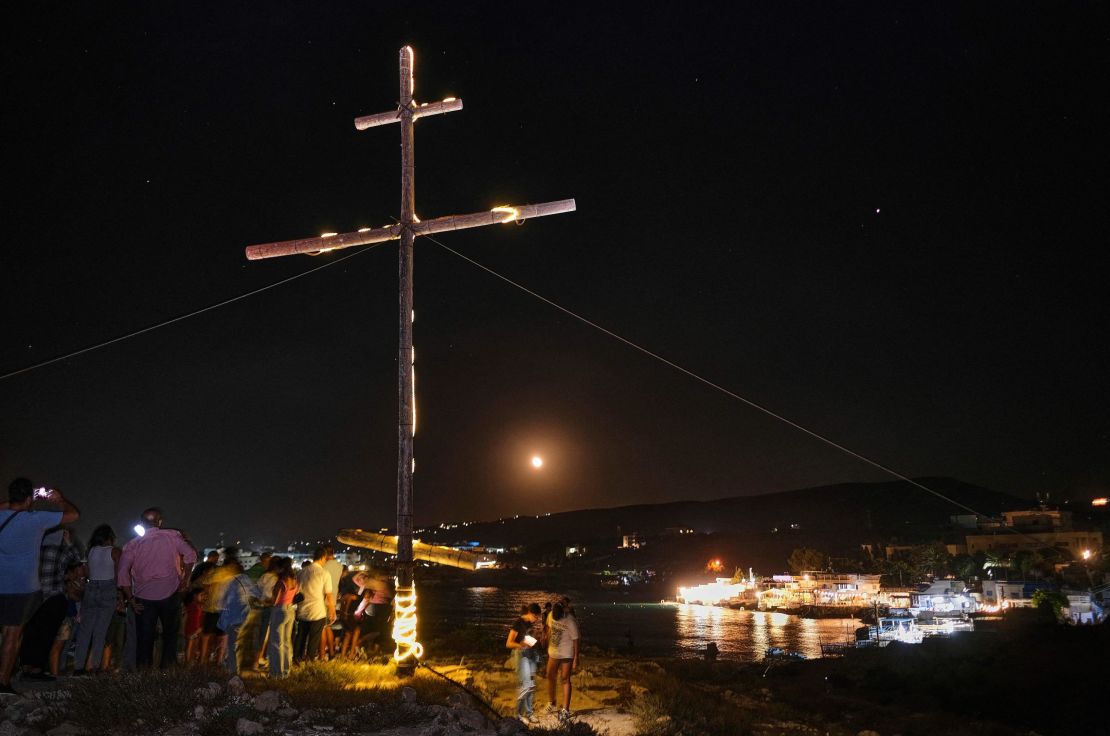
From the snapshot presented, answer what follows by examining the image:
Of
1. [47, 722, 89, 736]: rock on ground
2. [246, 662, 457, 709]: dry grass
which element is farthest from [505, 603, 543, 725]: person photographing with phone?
[47, 722, 89, 736]: rock on ground

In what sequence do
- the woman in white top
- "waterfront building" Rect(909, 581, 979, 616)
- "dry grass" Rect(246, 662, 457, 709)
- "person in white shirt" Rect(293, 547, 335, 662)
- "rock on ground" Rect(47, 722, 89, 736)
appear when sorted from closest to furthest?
"rock on ground" Rect(47, 722, 89, 736) < "dry grass" Rect(246, 662, 457, 709) < the woman in white top < "person in white shirt" Rect(293, 547, 335, 662) < "waterfront building" Rect(909, 581, 979, 616)

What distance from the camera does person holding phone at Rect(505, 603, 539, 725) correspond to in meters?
11.7

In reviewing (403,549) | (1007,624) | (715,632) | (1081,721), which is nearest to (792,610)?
(715,632)

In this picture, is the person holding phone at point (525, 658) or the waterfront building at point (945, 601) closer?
the person holding phone at point (525, 658)

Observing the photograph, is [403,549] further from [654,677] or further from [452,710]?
[654,677]

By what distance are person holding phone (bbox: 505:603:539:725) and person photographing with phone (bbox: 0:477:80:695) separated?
6333 mm

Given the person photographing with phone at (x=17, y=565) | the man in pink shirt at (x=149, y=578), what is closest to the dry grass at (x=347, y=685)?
the man in pink shirt at (x=149, y=578)

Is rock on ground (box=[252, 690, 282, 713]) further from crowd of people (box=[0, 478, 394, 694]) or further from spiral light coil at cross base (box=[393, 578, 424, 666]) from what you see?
spiral light coil at cross base (box=[393, 578, 424, 666])

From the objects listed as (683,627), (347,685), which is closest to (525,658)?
(347,685)

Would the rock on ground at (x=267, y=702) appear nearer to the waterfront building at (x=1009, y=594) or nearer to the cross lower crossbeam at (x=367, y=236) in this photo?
the cross lower crossbeam at (x=367, y=236)

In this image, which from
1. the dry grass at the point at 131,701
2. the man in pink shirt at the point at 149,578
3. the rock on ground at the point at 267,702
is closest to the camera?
the dry grass at the point at 131,701

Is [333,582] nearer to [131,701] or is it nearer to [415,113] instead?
[131,701]

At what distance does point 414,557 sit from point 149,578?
4664 millimetres

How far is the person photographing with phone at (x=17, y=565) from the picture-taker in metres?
7.58
